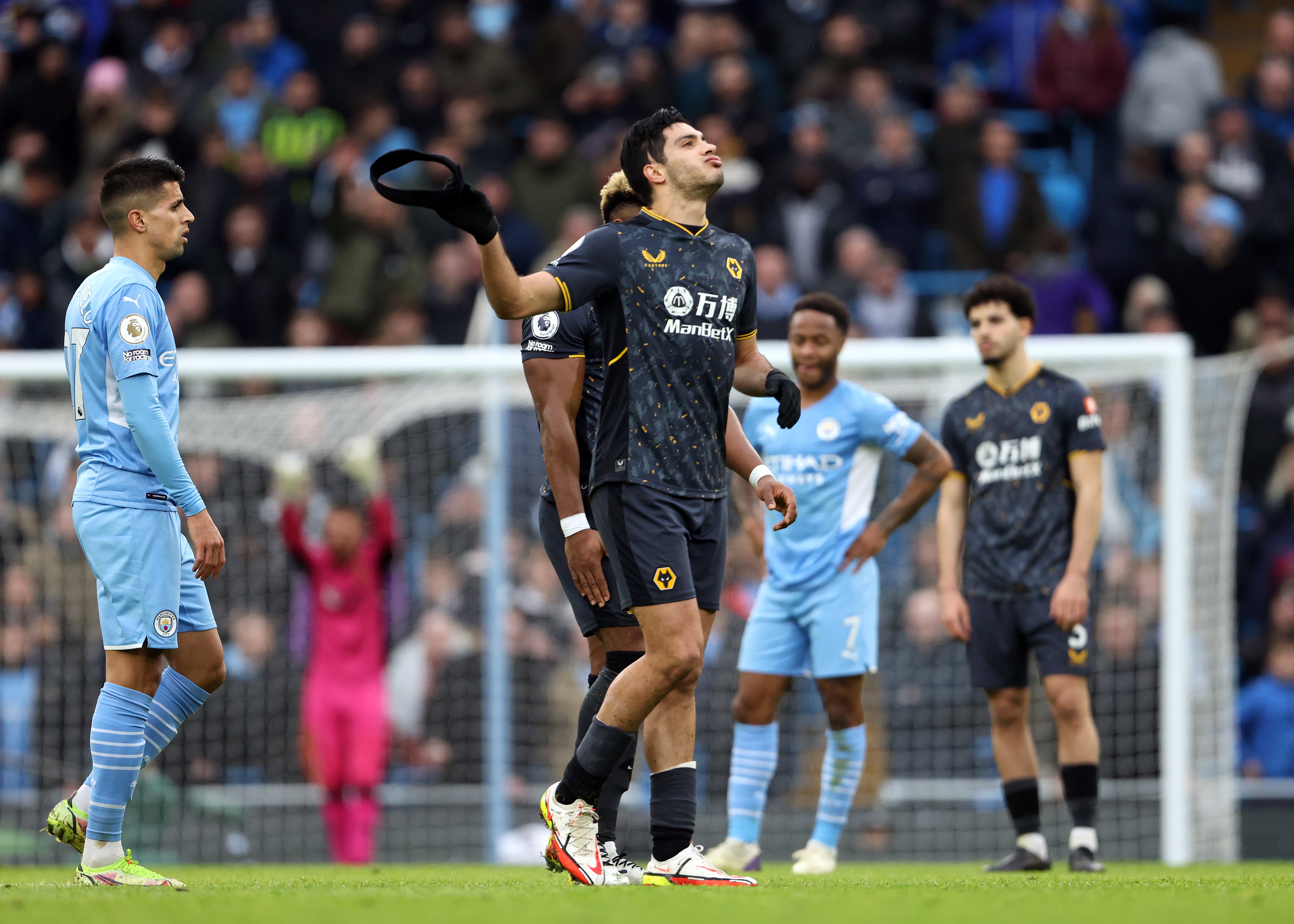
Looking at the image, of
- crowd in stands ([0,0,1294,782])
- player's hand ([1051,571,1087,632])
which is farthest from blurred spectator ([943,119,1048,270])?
player's hand ([1051,571,1087,632])

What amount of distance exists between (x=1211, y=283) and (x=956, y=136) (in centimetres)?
248

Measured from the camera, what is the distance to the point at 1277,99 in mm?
13750

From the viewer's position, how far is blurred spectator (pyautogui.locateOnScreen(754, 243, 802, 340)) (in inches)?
477

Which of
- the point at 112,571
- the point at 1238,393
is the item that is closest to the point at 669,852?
the point at 112,571

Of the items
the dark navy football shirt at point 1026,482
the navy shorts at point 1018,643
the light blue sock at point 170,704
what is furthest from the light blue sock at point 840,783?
the light blue sock at point 170,704

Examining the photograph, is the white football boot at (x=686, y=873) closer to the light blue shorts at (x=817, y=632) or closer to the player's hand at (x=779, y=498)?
the player's hand at (x=779, y=498)

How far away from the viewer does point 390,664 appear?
11.1m

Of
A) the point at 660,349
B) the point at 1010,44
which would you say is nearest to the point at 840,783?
the point at 660,349

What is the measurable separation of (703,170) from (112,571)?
2414 millimetres

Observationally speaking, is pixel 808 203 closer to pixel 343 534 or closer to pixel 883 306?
pixel 883 306

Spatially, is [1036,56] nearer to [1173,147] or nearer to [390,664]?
[1173,147]

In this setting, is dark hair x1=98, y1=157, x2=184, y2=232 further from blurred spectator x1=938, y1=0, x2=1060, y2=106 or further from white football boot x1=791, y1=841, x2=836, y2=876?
blurred spectator x1=938, y1=0, x2=1060, y2=106

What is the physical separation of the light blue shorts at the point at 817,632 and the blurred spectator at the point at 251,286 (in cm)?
722

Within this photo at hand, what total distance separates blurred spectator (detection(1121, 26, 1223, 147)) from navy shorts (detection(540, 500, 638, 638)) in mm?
9655
